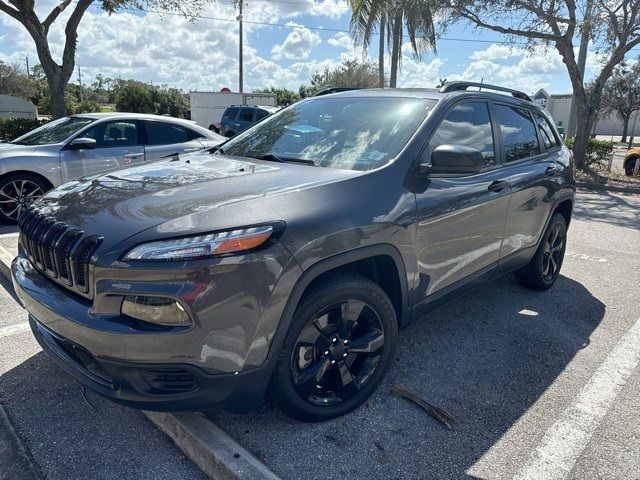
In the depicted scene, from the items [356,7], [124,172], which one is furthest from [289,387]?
[356,7]

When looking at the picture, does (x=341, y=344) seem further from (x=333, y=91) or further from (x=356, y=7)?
(x=356, y=7)

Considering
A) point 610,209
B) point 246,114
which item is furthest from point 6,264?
point 246,114

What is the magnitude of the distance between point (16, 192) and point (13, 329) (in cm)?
364

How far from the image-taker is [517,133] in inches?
157

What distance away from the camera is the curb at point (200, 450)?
211cm

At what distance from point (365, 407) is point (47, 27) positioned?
13.9 m

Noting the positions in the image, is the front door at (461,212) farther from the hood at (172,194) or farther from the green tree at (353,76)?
the green tree at (353,76)

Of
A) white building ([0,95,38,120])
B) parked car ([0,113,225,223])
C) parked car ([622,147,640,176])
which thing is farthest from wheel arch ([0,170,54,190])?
white building ([0,95,38,120])

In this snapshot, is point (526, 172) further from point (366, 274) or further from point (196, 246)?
point (196, 246)

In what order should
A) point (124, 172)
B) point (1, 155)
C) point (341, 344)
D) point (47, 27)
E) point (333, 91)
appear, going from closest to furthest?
point (341, 344), point (124, 172), point (333, 91), point (1, 155), point (47, 27)

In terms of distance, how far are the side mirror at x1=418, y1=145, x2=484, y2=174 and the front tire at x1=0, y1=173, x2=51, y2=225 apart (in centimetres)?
571

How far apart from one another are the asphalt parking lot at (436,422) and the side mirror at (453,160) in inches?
51.8

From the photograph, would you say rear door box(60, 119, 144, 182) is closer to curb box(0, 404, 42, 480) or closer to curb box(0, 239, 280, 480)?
curb box(0, 404, 42, 480)

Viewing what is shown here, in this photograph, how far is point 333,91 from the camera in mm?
4141
